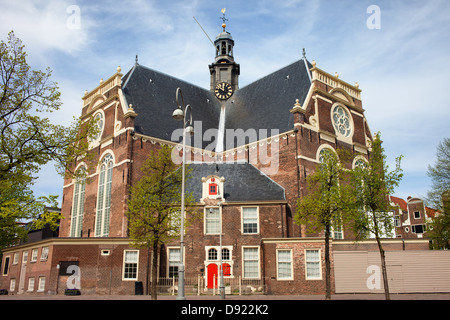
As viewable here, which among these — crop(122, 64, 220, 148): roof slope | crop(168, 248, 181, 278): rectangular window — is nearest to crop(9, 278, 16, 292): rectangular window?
crop(168, 248, 181, 278): rectangular window

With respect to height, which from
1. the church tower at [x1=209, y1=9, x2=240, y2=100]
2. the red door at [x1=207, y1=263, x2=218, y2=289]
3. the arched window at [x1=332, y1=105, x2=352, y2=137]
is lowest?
the red door at [x1=207, y1=263, x2=218, y2=289]

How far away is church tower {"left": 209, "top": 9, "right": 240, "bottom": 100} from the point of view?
48.0m

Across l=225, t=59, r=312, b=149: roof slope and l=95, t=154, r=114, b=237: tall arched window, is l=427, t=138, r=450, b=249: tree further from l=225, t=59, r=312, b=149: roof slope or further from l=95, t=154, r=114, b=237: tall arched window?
l=95, t=154, r=114, b=237: tall arched window

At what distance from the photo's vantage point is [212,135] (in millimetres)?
42188

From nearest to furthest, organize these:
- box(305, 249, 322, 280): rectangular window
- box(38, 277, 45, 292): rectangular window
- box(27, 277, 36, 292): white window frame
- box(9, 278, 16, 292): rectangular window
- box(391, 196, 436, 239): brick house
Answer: box(305, 249, 322, 280): rectangular window
box(38, 277, 45, 292): rectangular window
box(27, 277, 36, 292): white window frame
box(9, 278, 16, 292): rectangular window
box(391, 196, 436, 239): brick house

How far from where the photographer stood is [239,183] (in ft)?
105

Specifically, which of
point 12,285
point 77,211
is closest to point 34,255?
point 12,285

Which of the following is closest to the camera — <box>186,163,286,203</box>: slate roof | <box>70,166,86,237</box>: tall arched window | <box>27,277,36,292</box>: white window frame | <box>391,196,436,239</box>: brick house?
<box>27,277,36,292</box>: white window frame

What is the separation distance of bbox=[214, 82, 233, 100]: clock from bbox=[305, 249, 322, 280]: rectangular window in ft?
83.5

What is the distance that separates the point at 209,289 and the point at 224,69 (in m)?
29.5

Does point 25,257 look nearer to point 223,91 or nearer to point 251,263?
point 251,263

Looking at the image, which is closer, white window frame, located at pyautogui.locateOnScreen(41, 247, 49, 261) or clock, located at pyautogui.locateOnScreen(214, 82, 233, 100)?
white window frame, located at pyautogui.locateOnScreen(41, 247, 49, 261)

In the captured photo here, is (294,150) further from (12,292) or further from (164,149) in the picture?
(12,292)

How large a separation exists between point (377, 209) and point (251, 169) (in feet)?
44.6
